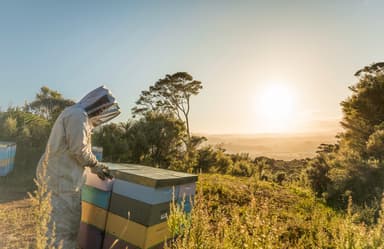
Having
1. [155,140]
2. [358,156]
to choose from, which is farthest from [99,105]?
[358,156]

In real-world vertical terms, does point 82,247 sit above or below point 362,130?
below

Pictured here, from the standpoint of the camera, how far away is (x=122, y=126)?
390 inches

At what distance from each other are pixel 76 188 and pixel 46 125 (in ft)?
22.4

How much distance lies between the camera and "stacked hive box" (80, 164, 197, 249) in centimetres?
226

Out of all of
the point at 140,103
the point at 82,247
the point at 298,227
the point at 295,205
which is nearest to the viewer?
the point at 82,247

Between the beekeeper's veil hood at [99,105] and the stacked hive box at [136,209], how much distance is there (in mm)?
765

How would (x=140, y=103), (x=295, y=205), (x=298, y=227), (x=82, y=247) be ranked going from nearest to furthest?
(x=82, y=247)
(x=298, y=227)
(x=295, y=205)
(x=140, y=103)

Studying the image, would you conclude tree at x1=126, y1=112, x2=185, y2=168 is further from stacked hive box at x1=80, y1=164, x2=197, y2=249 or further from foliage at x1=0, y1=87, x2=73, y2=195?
stacked hive box at x1=80, y1=164, x2=197, y2=249

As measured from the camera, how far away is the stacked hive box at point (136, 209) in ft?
7.41

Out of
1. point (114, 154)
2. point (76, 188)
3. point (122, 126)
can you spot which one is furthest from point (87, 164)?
point (122, 126)

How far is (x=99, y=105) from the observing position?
2.86 metres

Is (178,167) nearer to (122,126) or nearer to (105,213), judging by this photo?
(122,126)

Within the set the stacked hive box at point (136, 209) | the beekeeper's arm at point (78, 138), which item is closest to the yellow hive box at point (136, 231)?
the stacked hive box at point (136, 209)

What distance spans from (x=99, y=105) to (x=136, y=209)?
134 centimetres
